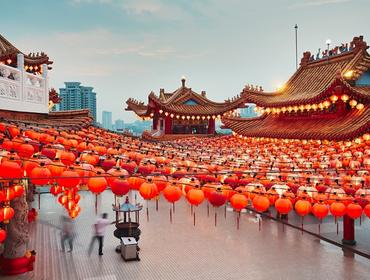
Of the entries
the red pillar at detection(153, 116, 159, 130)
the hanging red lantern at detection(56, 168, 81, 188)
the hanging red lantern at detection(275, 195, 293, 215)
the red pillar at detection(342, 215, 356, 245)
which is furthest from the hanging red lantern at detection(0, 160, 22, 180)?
the red pillar at detection(153, 116, 159, 130)

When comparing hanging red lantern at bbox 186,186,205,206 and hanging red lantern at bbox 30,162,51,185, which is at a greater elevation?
hanging red lantern at bbox 30,162,51,185

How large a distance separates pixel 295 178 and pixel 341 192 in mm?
1123

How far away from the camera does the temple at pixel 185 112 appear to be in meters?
30.9

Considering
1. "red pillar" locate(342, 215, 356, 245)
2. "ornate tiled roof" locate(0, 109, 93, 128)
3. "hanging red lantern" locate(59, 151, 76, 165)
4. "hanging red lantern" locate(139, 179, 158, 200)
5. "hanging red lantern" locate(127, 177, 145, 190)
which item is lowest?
"red pillar" locate(342, 215, 356, 245)

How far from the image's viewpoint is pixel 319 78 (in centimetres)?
2016

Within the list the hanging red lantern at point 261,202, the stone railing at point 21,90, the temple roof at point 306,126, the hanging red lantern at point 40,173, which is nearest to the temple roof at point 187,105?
the temple roof at point 306,126

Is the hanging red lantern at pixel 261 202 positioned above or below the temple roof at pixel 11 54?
below

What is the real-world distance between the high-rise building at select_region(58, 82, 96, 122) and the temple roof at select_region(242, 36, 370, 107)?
78.3m

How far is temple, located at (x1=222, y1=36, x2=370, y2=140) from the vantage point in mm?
15328

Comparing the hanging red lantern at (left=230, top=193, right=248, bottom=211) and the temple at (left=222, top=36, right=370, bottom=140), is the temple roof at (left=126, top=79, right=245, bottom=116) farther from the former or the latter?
the hanging red lantern at (left=230, top=193, right=248, bottom=211)

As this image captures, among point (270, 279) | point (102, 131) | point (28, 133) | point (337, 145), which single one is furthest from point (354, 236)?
point (28, 133)

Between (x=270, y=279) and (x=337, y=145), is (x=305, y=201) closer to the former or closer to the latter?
(x=270, y=279)

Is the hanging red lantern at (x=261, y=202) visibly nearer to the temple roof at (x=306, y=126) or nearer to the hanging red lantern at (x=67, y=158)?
the hanging red lantern at (x=67, y=158)

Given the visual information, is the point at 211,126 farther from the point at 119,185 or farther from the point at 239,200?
the point at 119,185
